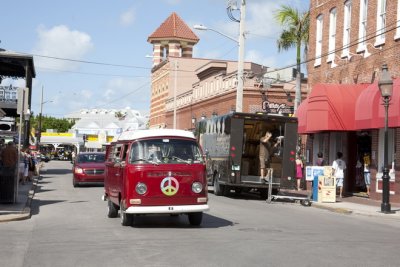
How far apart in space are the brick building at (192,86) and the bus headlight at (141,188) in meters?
24.2

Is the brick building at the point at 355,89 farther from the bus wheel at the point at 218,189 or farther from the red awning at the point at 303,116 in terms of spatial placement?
the bus wheel at the point at 218,189

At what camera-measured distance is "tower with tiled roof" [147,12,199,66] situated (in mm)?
78875

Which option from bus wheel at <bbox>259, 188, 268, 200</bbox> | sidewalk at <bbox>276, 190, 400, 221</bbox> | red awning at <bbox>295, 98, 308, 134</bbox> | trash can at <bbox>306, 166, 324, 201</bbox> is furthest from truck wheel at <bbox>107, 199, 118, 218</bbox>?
red awning at <bbox>295, 98, 308, 134</bbox>

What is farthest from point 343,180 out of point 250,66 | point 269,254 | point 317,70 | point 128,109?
point 128,109

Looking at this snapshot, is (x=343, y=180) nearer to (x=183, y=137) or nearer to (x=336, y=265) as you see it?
(x=183, y=137)

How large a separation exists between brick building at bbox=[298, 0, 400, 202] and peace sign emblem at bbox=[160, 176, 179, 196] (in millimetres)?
11360

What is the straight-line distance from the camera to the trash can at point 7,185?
1788 cm

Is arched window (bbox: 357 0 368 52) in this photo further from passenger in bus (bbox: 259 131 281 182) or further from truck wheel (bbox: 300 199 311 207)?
truck wheel (bbox: 300 199 311 207)

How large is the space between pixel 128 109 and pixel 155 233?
138 metres

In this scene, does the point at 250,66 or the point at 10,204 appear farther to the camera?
the point at 250,66

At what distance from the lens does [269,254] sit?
10.2m

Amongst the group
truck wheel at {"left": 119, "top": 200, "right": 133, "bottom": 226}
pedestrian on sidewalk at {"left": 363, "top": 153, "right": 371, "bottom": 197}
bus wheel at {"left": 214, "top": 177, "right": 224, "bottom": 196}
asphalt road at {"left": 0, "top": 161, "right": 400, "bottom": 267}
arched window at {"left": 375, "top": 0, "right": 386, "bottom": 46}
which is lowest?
asphalt road at {"left": 0, "top": 161, "right": 400, "bottom": 267}

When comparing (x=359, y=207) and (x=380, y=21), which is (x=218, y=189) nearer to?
(x=359, y=207)

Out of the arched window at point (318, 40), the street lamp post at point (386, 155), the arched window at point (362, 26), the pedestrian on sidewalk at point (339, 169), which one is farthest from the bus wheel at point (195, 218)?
the arched window at point (318, 40)
